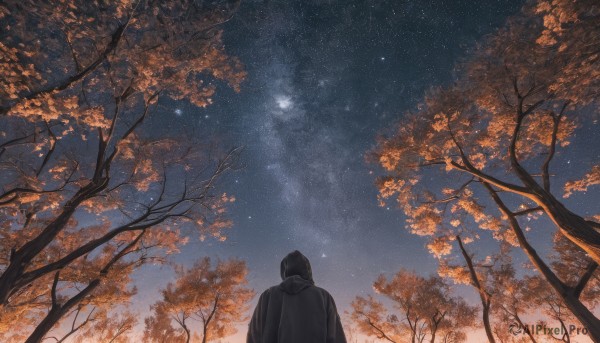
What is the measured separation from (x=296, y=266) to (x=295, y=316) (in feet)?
2.09

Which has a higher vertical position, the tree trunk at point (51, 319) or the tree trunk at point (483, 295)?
the tree trunk at point (483, 295)

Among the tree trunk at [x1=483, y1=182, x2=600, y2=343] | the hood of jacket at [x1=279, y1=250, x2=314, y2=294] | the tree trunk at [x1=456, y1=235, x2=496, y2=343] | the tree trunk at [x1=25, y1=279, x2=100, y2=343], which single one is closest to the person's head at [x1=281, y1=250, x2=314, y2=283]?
the hood of jacket at [x1=279, y1=250, x2=314, y2=294]

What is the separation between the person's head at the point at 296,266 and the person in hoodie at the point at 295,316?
59mm

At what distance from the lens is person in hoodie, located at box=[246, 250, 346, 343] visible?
276cm

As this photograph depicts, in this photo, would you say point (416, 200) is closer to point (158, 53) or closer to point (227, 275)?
point (158, 53)

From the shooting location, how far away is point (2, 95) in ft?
21.1

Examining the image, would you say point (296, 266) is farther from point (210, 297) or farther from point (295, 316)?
point (210, 297)

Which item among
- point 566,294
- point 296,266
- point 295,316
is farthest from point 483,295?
point 295,316

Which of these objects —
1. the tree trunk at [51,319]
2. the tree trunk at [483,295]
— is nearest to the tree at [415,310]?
the tree trunk at [483,295]

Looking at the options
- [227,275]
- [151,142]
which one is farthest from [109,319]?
[151,142]

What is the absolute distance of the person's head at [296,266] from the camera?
3.34 metres

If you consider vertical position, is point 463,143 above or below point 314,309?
above

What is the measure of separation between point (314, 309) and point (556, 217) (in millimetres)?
8145

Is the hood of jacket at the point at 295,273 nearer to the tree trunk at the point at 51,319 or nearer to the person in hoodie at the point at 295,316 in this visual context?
the person in hoodie at the point at 295,316
